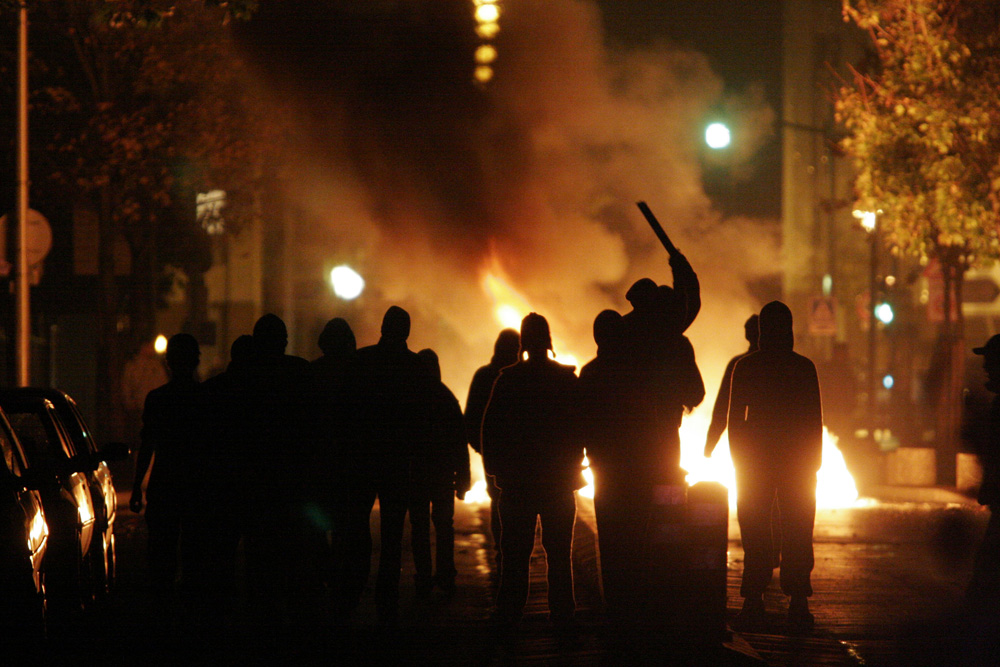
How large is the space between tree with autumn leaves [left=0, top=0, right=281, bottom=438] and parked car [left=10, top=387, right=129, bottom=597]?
10.8m

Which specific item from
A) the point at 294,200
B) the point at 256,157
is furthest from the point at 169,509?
the point at 294,200

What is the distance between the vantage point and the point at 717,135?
14695mm

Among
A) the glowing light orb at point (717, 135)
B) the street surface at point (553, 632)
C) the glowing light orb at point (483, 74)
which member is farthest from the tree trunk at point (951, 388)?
the glowing light orb at point (483, 74)

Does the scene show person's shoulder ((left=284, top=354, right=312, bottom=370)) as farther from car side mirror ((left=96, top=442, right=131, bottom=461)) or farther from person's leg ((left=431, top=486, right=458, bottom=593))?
person's leg ((left=431, top=486, right=458, bottom=593))

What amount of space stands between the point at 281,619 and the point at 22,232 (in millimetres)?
9648

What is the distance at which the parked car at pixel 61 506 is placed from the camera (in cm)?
593

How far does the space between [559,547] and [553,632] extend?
452mm

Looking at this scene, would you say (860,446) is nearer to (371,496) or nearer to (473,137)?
(473,137)

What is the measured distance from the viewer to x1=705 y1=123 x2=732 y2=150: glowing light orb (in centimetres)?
1468

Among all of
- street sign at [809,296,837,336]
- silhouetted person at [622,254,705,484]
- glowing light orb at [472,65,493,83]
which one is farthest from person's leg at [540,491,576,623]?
glowing light orb at [472,65,493,83]

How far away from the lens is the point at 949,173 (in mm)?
15070

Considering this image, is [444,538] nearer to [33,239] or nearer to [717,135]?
[717,135]

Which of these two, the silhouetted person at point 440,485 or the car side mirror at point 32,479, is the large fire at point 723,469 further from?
the car side mirror at point 32,479

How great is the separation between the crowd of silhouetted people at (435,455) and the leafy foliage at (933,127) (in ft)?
27.9
